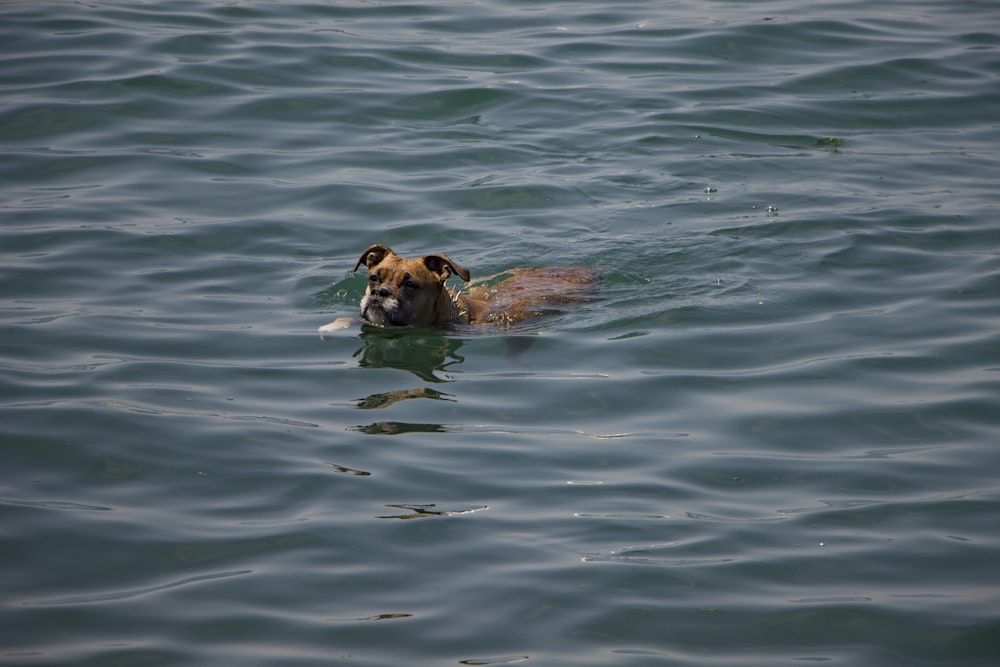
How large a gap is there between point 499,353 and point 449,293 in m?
1.27

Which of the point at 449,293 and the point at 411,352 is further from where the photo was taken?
the point at 449,293

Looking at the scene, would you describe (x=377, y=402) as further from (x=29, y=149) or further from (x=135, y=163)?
(x=29, y=149)

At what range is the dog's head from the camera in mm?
10984

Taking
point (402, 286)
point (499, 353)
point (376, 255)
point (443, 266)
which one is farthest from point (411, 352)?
point (376, 255)

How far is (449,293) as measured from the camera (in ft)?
38.8

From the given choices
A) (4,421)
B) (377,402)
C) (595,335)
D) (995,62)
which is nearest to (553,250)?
(595,335)

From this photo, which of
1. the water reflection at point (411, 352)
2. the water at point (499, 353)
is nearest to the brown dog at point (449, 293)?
the water reflection at point (411, 352)

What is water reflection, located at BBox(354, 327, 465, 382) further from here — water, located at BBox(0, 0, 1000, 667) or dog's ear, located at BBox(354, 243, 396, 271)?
dog's ear, located at BBox(354, 243, 396, 271)

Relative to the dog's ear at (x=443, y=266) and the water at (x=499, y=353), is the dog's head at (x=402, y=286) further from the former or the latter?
the water at (x=499, y=353)

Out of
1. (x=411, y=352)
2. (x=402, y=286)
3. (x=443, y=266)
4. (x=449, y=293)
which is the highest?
(x=443, y=266)

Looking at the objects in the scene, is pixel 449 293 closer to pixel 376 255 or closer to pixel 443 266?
pixel 443 266

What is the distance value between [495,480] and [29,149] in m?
9.45

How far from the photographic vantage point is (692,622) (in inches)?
263

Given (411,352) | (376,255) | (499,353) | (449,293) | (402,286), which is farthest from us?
(449,293)
